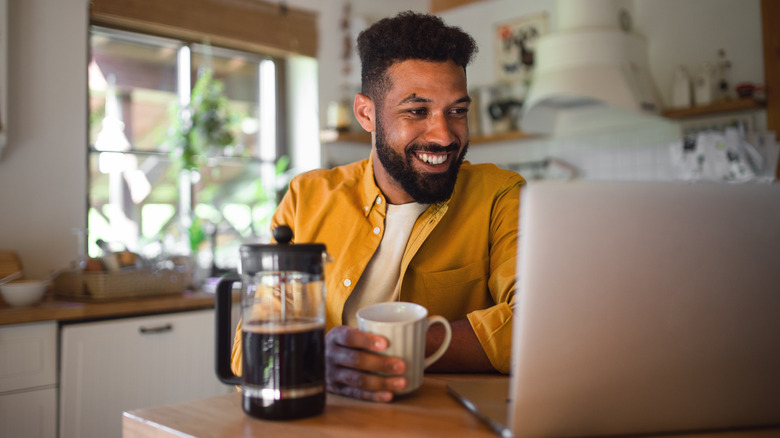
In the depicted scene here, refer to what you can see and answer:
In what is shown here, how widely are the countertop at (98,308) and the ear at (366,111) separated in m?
1.29

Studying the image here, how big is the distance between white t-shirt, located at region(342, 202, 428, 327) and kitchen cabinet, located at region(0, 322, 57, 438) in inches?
51.1

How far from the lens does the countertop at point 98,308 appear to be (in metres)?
1.95

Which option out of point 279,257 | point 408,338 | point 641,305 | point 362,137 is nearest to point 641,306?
point 641,305

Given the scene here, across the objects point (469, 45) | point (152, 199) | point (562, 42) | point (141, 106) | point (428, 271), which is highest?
point (562, 42)

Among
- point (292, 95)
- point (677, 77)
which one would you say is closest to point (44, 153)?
point (292, 95)

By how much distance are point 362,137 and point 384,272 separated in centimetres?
247

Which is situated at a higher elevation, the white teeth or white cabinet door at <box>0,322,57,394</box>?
the white teeth

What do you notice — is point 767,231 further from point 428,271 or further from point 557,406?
point 428,271

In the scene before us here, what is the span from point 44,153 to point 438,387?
94.6 inches

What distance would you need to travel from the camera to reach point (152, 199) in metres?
3.25

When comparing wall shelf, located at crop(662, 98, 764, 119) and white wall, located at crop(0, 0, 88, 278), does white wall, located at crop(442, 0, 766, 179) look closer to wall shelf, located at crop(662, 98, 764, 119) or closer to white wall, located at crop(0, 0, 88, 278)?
wall shelf, located at crop(662, 98, 764, 119)

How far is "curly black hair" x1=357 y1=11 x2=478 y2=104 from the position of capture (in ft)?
4.13

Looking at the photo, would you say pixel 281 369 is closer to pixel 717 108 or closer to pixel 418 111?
pixel 418 111

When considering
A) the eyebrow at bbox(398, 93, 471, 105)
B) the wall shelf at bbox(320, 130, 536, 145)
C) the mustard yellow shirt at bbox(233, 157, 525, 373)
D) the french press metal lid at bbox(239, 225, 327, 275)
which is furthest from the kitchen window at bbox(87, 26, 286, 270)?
the french press metal lid at bbox(239, 225, 327, 275)
